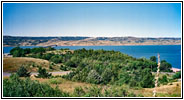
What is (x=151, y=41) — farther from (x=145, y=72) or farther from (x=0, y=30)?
(x=0, y=30)

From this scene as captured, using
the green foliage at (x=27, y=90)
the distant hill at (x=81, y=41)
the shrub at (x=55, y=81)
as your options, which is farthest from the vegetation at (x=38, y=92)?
the distant hill at (x=81, y=41)

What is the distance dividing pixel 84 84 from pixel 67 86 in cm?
78

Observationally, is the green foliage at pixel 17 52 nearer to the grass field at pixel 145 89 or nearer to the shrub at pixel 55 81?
the grass field at pixel 145 89

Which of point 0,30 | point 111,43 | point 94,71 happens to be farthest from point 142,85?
point 111,43

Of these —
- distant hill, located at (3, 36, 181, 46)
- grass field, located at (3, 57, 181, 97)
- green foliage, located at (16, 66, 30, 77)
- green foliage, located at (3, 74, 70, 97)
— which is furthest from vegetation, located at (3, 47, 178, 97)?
distant hill, located at (3, 36, 181, 46)

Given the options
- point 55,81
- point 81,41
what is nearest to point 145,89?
point 55,81

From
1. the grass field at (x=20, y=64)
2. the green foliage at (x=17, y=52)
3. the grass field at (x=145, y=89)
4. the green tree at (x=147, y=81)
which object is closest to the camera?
the grass field at (x=145, y=89)

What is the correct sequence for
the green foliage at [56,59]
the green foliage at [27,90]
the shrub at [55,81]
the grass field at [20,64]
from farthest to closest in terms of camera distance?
the green foliage at [56,59] < the grass field at [20,64] < the shrub at [55,81] < the green foliage at [27,90]

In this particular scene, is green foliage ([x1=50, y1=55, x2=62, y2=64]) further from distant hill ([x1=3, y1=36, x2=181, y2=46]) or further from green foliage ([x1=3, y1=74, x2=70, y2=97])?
green foliage ([x1=3, y1=74, x2=70, y2=97])

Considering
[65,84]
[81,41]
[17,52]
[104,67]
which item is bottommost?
[65,84]

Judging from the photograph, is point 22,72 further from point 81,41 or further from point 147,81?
point 81,41

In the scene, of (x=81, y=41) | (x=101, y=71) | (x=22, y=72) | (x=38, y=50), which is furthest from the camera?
(x=81, y=41)

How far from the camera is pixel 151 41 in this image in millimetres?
15711

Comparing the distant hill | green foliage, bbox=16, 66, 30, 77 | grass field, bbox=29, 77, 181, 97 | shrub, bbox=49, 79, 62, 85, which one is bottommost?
grass field, bbox=29, 77, 181, 97
